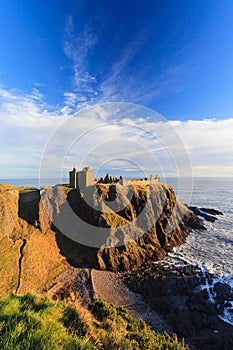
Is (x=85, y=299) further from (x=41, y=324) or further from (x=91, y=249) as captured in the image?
(x=41, y=324)

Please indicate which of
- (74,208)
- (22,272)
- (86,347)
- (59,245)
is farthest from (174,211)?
(86,347)

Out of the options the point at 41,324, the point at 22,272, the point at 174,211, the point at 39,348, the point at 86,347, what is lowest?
the point at 22,272

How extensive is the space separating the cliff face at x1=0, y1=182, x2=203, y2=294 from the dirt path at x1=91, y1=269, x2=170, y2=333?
2.71m

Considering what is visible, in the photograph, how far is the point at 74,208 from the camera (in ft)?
134

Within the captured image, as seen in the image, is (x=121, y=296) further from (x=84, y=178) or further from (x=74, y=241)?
(x=84, y=178)

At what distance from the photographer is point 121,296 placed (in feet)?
81.8

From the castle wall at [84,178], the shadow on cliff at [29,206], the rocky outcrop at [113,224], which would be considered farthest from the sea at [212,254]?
the shadow on cliff at [29,206]

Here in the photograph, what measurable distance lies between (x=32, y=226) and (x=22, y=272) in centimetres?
894

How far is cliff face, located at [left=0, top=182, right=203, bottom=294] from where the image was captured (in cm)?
2831

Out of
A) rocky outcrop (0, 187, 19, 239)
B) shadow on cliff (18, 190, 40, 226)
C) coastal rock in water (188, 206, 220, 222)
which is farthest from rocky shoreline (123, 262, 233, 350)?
coastal rock in water (188, 206, 220, 222)

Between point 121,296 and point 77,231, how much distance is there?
Result: 16.5m

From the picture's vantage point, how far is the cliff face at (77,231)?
92.9 feet

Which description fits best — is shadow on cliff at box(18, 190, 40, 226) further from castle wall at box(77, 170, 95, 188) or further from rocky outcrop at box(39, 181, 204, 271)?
castle wall at box(77, 170, 95, 188)

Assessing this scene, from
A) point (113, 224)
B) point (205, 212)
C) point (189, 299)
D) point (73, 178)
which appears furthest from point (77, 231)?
point (205, 212)
